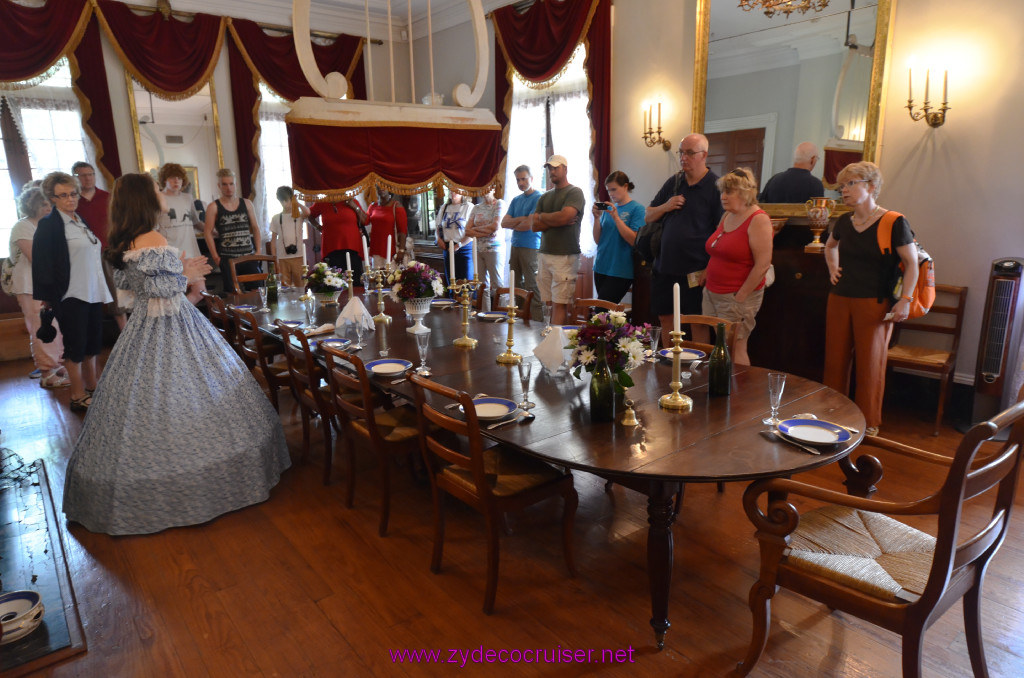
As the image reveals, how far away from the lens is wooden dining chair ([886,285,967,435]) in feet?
12.0

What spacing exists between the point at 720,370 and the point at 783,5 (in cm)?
342

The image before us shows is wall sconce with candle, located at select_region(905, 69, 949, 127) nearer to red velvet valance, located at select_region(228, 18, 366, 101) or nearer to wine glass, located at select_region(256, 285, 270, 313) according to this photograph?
wine glass, located at select_region(256, 285, 270, 313)

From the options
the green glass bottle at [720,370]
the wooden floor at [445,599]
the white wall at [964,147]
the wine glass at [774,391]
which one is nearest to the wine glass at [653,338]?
the green glass bottle at [720,370]

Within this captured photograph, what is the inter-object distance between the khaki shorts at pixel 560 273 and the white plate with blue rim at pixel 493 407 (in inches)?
117

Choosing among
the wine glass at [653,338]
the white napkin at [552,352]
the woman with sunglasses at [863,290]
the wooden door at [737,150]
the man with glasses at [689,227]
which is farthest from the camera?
the wooden door at [737,150]

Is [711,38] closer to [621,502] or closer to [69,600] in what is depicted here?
[621,502]

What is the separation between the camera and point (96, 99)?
593 centimetres

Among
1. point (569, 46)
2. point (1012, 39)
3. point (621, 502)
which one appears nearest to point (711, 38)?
point (569, 46)

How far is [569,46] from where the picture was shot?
5.69 metres

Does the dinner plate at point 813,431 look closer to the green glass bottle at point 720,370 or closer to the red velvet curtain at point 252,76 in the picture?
the green glass bottle at point 720,370

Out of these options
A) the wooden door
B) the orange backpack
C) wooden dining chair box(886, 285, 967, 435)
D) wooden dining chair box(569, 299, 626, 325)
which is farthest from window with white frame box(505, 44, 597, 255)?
the orange backpack

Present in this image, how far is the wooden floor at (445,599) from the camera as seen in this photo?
1.98 m

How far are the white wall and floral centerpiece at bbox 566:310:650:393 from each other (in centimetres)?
292

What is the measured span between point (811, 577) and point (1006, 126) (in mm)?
3321
